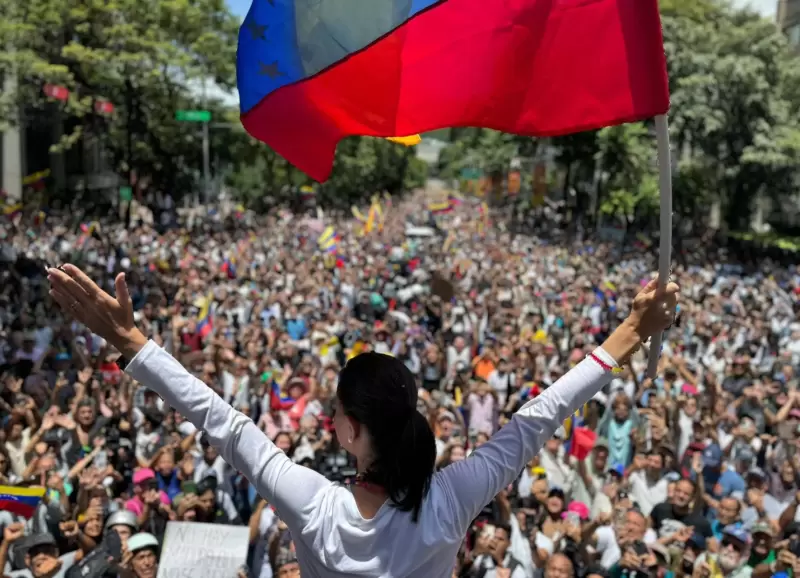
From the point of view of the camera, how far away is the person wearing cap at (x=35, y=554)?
4145mm

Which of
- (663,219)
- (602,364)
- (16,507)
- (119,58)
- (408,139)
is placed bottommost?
(16,507)

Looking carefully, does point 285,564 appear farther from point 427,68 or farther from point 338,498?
point 338,498

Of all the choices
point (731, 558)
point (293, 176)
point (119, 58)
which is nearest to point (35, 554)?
point (731, 558)

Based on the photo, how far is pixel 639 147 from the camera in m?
33.7

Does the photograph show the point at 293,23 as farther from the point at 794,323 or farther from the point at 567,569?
the point at 794,323

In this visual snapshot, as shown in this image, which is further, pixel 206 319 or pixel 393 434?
pixel 206 319

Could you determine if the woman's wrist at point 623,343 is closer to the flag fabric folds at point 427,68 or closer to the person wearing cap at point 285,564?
the flag fabric folds at point 427,68

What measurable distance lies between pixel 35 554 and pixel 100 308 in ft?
9.69

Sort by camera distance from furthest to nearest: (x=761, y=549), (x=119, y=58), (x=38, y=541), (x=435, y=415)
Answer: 1. (x=119, y=58)
2. (x=435, y=415)
3. (x=761, y=549)
4. (x=38, y=541)

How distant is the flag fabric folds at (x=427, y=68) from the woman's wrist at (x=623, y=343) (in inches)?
38.4

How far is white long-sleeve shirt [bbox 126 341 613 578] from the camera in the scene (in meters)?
1.72

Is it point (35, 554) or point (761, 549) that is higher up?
point (35, 554)

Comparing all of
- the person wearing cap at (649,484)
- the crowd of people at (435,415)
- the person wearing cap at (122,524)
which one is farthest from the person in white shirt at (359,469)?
the person wearing cap at (649,484)

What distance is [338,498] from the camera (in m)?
1.76
